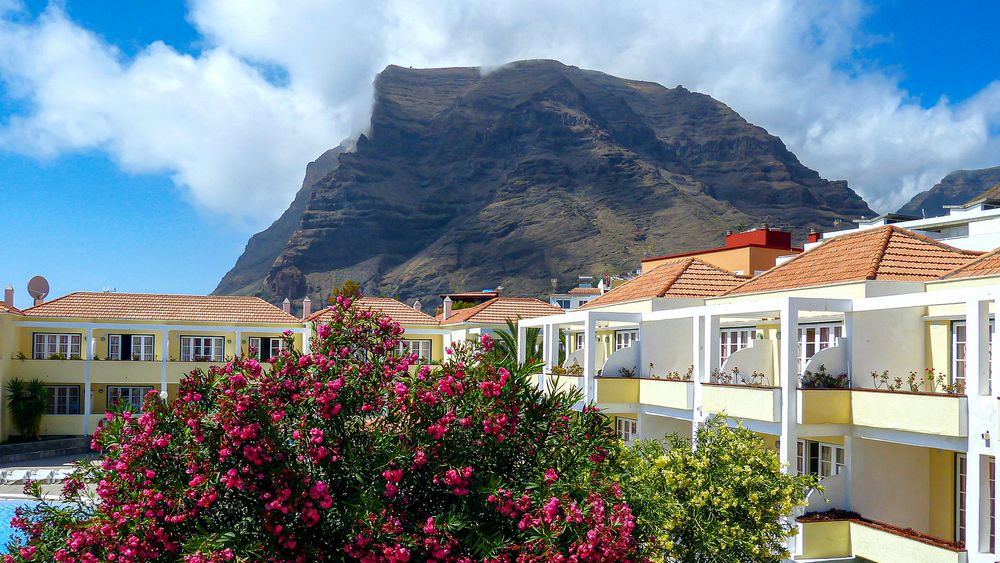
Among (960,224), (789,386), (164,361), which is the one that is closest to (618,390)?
(789,386)

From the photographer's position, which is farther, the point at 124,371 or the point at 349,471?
the point at 124,371

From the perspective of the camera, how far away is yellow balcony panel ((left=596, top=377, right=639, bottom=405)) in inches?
1029

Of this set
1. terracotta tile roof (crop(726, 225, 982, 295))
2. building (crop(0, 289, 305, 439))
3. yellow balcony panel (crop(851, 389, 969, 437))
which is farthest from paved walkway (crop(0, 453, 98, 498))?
yellow balcony panel (crop(851, 389, 969, 437))

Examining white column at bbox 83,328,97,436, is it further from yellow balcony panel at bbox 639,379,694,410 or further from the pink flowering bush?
the pink flowering bush

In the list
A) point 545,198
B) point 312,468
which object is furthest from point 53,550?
point 545,198

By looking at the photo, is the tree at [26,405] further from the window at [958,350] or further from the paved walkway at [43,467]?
the window at [958,350]

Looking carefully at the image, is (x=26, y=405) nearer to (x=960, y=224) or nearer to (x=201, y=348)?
(x=201, y=348)

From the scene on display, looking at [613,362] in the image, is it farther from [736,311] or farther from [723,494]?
[723,494]

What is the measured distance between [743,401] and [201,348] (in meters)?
32.3

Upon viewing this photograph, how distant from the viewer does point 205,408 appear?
968 cm

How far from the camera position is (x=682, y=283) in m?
28.6

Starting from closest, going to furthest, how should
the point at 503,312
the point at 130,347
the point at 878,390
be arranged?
the point at 878,390 < the point at 130,347 < the point at 503,312

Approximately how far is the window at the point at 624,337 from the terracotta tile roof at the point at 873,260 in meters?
6.59

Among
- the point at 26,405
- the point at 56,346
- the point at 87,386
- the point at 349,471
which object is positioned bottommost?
the point at 26,405
